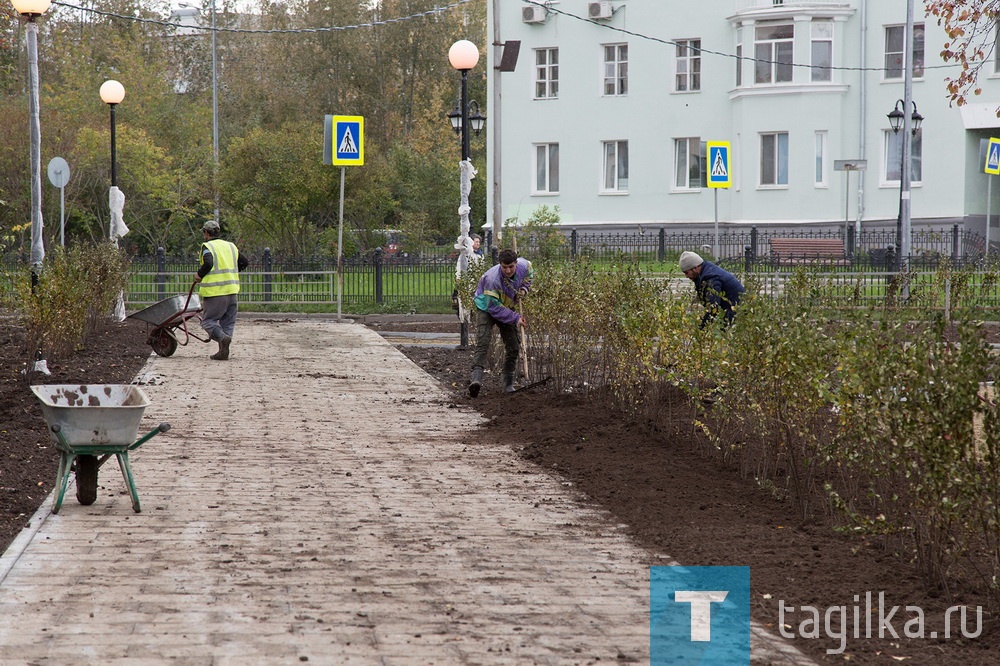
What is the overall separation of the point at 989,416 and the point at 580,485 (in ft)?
10.7

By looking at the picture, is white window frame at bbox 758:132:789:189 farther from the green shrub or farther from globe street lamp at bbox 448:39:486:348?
the green shrub

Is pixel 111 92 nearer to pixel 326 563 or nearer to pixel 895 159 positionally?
pixel 326 563

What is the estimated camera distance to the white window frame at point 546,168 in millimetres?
38188

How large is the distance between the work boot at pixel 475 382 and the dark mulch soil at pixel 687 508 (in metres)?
0.08

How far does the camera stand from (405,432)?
9.68m

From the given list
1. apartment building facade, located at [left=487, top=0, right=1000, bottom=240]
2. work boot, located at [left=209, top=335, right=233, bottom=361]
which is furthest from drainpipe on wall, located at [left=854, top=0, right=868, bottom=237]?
work boot, located at [left=209, top=335, right=233, bottom=361]

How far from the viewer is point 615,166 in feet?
123

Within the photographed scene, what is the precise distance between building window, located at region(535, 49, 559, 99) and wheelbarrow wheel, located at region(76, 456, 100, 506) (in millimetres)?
32546

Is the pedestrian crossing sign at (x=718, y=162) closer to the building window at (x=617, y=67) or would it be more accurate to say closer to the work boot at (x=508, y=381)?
the building window at (x=617, y=67)

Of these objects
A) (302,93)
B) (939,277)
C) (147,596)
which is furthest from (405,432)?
(302,93)

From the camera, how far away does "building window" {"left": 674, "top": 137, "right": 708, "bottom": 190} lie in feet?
119

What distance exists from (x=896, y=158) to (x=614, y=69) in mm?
8827

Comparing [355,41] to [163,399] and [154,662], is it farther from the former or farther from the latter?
[154,662]

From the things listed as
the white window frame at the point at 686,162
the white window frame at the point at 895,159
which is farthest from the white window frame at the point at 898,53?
the white window frame at the point at 686,162
